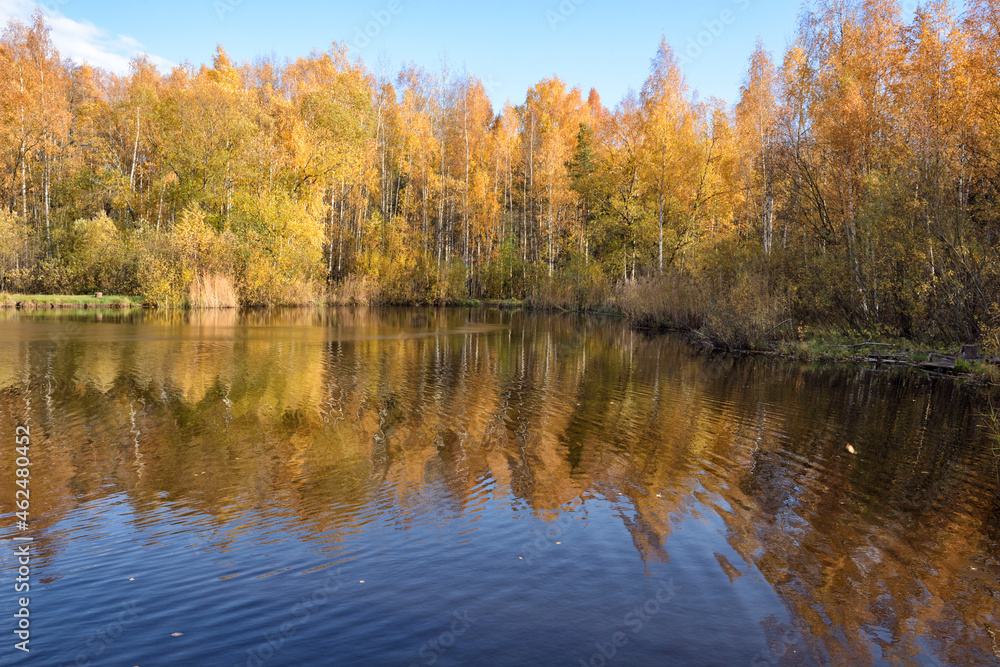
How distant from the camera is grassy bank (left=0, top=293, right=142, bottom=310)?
3306cm

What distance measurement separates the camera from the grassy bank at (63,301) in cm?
3306

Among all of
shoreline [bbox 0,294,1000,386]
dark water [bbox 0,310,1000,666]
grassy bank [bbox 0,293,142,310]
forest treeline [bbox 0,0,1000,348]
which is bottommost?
dark water [bbox 0,310,1000,666]

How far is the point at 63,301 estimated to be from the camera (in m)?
34.6

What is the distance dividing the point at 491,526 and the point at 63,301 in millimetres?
37421

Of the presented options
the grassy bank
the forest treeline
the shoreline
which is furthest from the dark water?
the grassy bank

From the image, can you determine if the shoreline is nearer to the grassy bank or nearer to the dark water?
the dark water

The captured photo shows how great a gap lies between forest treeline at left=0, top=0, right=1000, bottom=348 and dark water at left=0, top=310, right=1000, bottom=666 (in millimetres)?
7772

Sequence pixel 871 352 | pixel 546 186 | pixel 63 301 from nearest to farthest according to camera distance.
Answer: pixel 871 352
pixel 63 301
pixel 546 186

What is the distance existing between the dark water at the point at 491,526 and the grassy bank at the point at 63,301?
2487 centimetres

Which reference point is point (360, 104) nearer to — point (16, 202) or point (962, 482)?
point (16, 202)

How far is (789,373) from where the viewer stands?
17.1 meters

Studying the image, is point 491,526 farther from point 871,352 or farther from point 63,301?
point 63,301

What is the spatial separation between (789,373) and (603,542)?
44.1 ft

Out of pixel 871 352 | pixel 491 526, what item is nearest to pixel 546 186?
pixel 871 352
